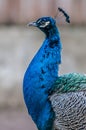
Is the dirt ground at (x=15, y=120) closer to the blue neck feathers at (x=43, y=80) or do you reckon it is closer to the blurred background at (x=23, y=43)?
the blurred background at (x=23, y=43)

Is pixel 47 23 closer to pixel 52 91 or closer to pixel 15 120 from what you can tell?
pixel 52 91

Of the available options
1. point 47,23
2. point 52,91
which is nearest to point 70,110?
point 52,91

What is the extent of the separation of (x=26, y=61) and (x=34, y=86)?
10.8 feet

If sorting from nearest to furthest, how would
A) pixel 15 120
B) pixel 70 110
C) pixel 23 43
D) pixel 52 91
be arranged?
pixel 70 110
pixel 52 91
pixel 15 120
pixel 23 43

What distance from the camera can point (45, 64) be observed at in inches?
197

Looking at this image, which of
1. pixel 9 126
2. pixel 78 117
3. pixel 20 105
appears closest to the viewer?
pixel 78 117

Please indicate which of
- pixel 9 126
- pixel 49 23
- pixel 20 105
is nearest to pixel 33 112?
pixel 49 23

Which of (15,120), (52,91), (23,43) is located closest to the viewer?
(52,91)

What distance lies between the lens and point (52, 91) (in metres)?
4.98

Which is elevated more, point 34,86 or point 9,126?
point 34,86

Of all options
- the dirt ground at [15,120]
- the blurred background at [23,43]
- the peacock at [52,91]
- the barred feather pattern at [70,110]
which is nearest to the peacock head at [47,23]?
the peacock at [52,91]

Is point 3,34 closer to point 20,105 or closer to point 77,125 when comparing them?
point 20,105

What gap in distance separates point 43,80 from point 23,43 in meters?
3.35

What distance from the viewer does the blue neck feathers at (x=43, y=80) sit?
496 cm
